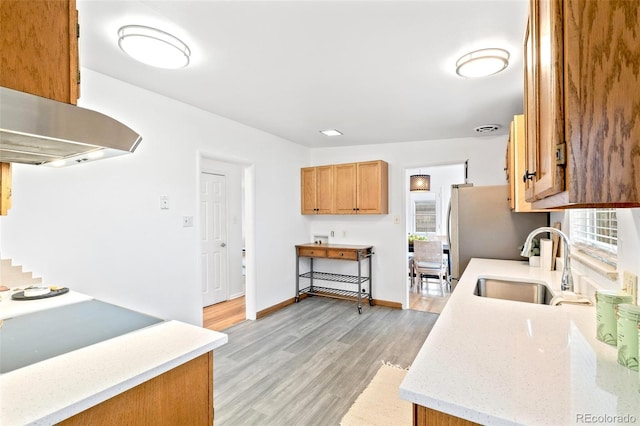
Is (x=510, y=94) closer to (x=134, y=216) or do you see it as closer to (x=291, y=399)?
(x=291, y=399)

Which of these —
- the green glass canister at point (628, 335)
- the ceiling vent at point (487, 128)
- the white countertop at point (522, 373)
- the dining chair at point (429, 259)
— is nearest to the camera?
the white countertop at point (522, 373)

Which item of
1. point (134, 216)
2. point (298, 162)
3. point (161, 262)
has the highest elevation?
point (298, 162)

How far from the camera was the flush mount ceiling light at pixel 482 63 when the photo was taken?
6.28 feet

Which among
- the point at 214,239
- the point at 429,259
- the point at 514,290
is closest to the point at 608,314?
the point at 514,290

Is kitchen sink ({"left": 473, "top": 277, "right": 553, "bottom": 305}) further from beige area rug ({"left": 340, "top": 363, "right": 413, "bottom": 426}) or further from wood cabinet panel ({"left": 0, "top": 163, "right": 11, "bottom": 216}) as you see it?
wood cabinet panel ({"left": 0, "top": 163, "right": 11, "bottom": 216})

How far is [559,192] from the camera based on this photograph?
26.4 inches

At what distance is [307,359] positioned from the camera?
275 centimetres

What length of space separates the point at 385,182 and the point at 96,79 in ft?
10.9

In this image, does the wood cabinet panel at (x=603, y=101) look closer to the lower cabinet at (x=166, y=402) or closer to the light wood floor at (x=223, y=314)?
the lower cabinet at (x=166, y=402)

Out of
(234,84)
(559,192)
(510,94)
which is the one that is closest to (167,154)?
(234,84)

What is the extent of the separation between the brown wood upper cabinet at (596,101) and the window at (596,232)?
1.05 meters

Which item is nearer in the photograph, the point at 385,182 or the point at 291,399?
the point at 291,399

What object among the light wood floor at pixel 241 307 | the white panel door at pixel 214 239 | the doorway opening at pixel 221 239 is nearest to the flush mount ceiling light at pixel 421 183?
the light wood floor at pixel 241 307

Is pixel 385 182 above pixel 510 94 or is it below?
below
